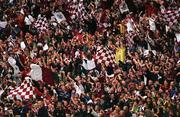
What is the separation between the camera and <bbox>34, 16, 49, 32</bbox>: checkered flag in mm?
35469

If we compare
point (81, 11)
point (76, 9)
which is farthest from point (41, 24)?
point (81, 11)

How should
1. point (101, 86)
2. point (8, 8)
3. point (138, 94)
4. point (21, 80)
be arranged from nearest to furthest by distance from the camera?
point (138, 94)
point (101, 86)
point (21, 80)
point (8, 8)

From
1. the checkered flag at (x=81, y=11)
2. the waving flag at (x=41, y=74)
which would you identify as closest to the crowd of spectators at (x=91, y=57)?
the checkered flag at (x=81, y=11)

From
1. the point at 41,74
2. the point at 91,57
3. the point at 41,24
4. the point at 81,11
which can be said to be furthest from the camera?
the point at 41,24

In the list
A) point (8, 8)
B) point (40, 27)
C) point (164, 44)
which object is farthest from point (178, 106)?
point (8, 8)

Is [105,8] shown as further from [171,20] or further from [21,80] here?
[21,80]

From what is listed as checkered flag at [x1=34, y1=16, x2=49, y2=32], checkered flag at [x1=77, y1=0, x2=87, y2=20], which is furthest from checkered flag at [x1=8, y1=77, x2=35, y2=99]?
checkered flag at [x1=77, y1=0, x2=87, y2=20]

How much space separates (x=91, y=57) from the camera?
93.5ft

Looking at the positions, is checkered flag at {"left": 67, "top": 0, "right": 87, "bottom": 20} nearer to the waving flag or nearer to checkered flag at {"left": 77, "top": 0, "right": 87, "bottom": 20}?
checkered flag at {"left": 77, "top": 0, "right": 87, "bottom": 20}

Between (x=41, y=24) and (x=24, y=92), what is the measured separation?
1045cm

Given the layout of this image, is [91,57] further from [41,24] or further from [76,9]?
[76,9]

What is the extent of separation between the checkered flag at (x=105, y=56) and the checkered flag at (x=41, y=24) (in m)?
7.09

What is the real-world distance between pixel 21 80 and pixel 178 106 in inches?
349

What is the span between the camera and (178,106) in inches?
Answer: 837
